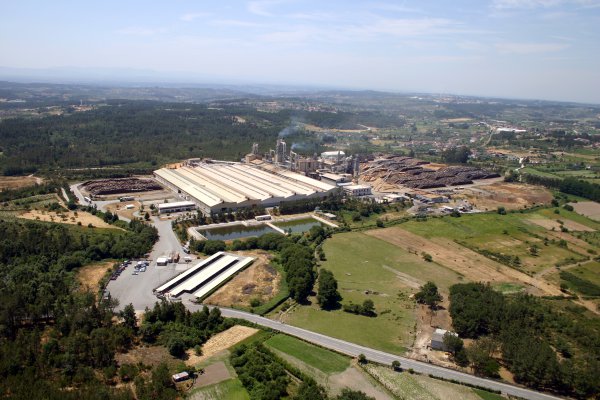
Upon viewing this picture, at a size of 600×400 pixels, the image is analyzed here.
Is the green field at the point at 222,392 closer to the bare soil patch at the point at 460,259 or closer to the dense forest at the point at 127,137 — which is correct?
the bare soil patch at the point at 460,259

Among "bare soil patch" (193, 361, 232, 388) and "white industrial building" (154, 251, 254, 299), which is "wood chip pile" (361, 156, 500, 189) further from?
"bare soil patch" (193, 361, 232, 388)

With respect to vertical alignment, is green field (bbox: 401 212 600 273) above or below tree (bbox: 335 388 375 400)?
below

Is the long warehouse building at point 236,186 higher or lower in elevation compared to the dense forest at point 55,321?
higher

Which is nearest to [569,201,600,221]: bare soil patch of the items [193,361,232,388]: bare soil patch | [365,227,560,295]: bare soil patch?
[365,227,560,295]: bare soil patch

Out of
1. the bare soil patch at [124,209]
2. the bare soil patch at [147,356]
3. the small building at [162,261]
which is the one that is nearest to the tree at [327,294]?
the bare soil patch at [147,356]

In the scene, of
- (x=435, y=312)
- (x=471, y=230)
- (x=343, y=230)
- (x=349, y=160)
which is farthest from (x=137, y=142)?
(x=435, y=312)

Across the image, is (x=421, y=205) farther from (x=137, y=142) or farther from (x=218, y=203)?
(x=137, y=142)
